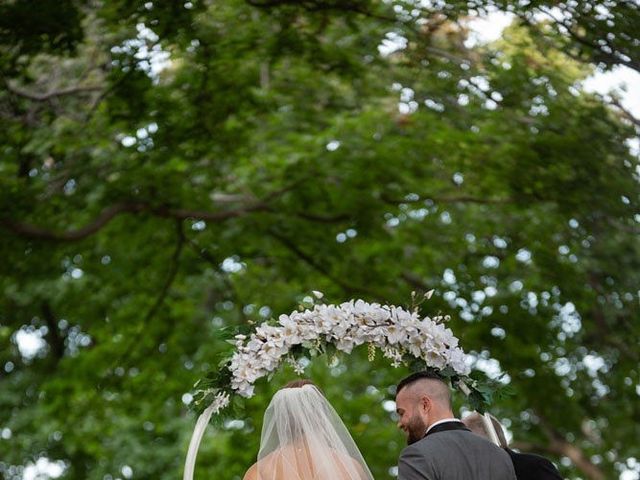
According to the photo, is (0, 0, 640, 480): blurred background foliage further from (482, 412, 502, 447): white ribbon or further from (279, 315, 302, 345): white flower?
(279, 315, 302, 345): white flower

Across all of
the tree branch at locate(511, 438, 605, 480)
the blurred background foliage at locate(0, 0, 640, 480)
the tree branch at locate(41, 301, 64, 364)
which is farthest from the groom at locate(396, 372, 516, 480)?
the tree branch at locate(511, 438, 605, 480)

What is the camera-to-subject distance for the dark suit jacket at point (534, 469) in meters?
6.31

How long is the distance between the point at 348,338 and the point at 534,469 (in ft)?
4.20

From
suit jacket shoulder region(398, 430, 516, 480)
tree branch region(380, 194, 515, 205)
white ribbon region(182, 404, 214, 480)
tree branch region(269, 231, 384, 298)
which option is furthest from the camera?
tree branch region(269, 231, 384, 298)

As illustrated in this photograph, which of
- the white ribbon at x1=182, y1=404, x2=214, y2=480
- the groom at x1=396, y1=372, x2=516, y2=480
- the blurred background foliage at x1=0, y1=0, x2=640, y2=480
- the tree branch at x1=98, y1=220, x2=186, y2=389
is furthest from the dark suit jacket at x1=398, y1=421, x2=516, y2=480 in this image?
the tree branch at x1=98, y1=220, x2=186, y2=389

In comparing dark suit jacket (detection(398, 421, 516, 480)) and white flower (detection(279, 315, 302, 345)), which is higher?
dark suit jacket (detection(398, 421, 516, 480))

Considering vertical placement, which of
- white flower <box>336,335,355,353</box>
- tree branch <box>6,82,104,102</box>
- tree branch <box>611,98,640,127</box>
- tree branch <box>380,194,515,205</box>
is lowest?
tree branch <box>380,194,515,205</box>

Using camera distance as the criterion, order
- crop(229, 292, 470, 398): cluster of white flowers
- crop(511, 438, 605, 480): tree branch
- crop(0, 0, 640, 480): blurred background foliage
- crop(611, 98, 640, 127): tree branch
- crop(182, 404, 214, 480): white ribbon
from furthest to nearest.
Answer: crop(511, 438, 605, 480): tree branch < crop(0, 0, 640, 480): blurred background foliage < crop(611, 98, 640, 127): tree branch < crop(229, 292, 470, 398): cluster of white flowers < crop(182, 404, 214, 480): white ribbon

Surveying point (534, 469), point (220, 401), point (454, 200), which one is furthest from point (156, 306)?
point (534, 469)

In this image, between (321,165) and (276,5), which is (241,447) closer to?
(321,165)

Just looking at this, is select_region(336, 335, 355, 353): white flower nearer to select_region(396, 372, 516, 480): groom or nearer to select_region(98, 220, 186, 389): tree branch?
select_region(396, 372, 516, 480): groom

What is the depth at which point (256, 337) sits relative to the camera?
690cm

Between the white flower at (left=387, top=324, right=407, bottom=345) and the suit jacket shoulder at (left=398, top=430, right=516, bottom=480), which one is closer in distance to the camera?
the suit jacket shoulder at (left=398, top=430, right=516, bottom=480)

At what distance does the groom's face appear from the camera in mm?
6031
